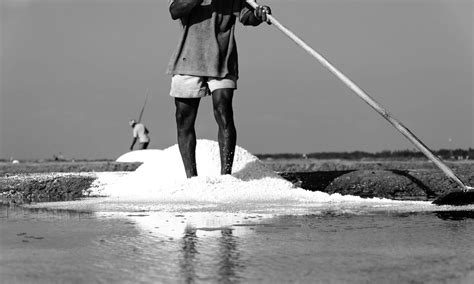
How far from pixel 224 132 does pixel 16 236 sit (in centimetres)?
260

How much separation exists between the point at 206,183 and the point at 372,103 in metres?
1.35

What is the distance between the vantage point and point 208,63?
5422 millimetres

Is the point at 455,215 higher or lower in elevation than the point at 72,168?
lower

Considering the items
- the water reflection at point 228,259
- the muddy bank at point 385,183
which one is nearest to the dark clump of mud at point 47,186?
the muddy bank at point 385,183

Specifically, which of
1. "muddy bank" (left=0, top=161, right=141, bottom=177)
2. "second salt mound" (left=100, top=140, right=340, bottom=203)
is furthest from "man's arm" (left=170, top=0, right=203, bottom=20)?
"muddy bank" (left=0, top=161, right=141, bottom=177)

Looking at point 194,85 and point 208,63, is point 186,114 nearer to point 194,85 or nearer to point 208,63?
point 194,85

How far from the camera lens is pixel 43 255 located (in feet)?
8.14

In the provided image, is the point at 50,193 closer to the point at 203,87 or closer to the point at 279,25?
the point at 203,87

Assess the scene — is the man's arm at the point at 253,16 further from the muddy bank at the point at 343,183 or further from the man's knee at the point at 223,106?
Answer: the muddy bank at the point at 343,183

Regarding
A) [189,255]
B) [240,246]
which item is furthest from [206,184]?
[189,255]

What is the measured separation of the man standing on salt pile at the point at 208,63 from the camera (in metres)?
5.43

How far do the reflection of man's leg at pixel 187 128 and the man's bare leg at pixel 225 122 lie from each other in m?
0.20

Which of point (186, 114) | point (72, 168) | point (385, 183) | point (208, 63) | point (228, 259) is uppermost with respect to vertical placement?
point (208, 63)

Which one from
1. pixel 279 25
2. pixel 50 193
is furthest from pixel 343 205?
pixel 50 193
